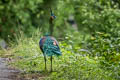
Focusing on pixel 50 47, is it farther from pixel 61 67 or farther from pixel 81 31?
pixel 81 31

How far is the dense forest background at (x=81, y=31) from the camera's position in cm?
671

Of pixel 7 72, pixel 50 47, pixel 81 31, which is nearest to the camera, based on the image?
pixel 50 47

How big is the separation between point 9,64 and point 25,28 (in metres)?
10.4

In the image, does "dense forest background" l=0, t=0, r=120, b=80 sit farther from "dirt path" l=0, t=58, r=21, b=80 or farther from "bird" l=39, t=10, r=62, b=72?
"dirt path" l=0, t=58, r=21, b=80

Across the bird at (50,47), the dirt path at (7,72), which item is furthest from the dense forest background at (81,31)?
the dirt path at (7,72)

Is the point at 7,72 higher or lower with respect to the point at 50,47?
lower

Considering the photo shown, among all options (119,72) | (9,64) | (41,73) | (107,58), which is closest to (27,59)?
(9,64)

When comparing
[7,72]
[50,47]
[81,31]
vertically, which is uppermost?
[50,47]

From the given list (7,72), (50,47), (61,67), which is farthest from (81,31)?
(50,47)

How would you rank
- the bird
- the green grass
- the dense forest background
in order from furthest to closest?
the dense forest background, the green grass, the bird

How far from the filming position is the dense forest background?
22.0 ft

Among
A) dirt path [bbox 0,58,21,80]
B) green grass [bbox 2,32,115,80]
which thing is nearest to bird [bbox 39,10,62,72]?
green grass [bbox 2,32,115,80]

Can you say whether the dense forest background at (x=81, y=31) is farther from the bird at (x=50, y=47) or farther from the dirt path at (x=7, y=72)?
the dirt path at (x=7, y=72)

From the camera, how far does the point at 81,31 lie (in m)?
14.6
